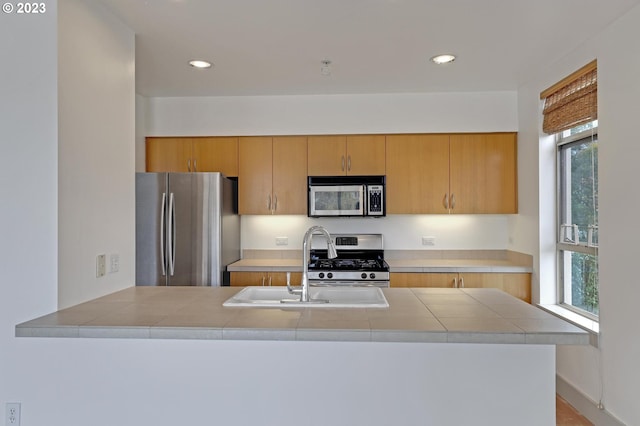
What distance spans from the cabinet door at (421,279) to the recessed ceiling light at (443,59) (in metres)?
1.71

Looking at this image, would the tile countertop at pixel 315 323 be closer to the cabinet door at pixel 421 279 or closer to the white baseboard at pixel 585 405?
the white baseboard at pixel 585 405

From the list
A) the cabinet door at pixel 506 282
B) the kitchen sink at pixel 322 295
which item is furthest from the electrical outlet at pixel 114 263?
the cabinet door at pixel 506 282

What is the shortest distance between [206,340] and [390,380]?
2.49 feet

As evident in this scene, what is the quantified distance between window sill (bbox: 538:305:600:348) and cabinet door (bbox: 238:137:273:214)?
2.52m

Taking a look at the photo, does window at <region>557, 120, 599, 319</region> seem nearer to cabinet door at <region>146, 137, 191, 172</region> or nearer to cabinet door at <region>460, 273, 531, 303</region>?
cabinet door at <region>460, 273, 531, 303</region>

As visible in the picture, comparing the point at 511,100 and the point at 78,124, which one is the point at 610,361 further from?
the point at 78,124

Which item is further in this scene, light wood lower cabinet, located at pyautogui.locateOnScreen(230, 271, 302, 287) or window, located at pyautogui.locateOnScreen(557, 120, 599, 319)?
light wood lower cabinet, located at pyautogui.locateOnScreen(230, 271, 302, 287)

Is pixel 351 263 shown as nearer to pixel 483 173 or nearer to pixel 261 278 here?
pixel 261 278

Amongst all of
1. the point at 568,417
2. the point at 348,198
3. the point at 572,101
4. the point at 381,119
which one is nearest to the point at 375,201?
the point at 348,198

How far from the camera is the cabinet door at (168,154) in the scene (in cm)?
392

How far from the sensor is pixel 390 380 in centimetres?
164

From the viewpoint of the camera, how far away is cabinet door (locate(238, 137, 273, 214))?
388 cm

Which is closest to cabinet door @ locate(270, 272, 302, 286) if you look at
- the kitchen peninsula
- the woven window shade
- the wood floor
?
the kitchen peninsula

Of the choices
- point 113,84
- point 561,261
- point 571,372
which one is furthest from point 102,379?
point 561,261
